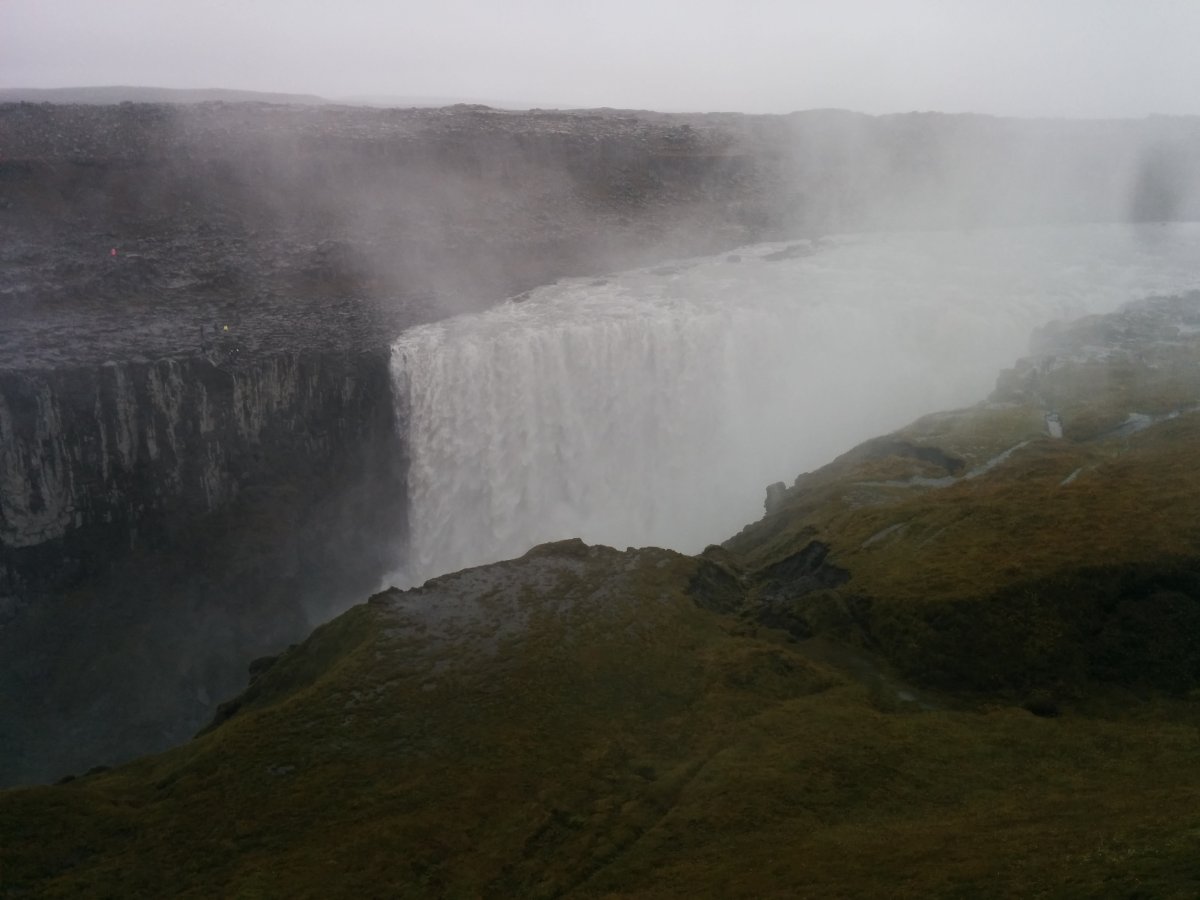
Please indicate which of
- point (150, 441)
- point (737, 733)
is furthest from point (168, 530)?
point (737, 733)

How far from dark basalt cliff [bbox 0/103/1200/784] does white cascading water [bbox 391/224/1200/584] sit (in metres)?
2.99

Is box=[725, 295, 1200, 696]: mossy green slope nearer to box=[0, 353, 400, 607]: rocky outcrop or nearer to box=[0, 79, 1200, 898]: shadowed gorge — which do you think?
box=[0, 79, 1200, 898]: shadowed gorge

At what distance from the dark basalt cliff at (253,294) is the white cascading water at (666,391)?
299 centimetres

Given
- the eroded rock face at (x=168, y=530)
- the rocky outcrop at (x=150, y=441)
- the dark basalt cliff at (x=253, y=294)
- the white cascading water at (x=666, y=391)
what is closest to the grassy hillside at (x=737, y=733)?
the eroded rock face at (x=168, y=530)

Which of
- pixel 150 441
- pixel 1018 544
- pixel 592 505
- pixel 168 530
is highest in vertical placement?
pixel 1018 544

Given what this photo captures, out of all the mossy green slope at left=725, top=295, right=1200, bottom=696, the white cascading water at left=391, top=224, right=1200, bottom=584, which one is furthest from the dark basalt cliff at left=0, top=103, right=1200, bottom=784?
the mossy green slope at left=725, top=295, right=1200, bottom=696

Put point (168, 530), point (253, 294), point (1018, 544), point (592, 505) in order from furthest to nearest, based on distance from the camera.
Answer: point (253, 294) → point (592, 505) → point (168, 530) → point (1018, 544)

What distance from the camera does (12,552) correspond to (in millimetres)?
38656

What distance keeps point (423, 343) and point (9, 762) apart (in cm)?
2665

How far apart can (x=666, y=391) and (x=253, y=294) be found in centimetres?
2435

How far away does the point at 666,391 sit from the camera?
2023 inches

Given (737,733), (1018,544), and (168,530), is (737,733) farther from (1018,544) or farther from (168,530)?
(168,530)

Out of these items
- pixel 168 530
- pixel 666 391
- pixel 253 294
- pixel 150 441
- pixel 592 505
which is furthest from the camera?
pixel 666 391

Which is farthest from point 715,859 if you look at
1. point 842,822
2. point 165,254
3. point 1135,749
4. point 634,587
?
point 165,254
